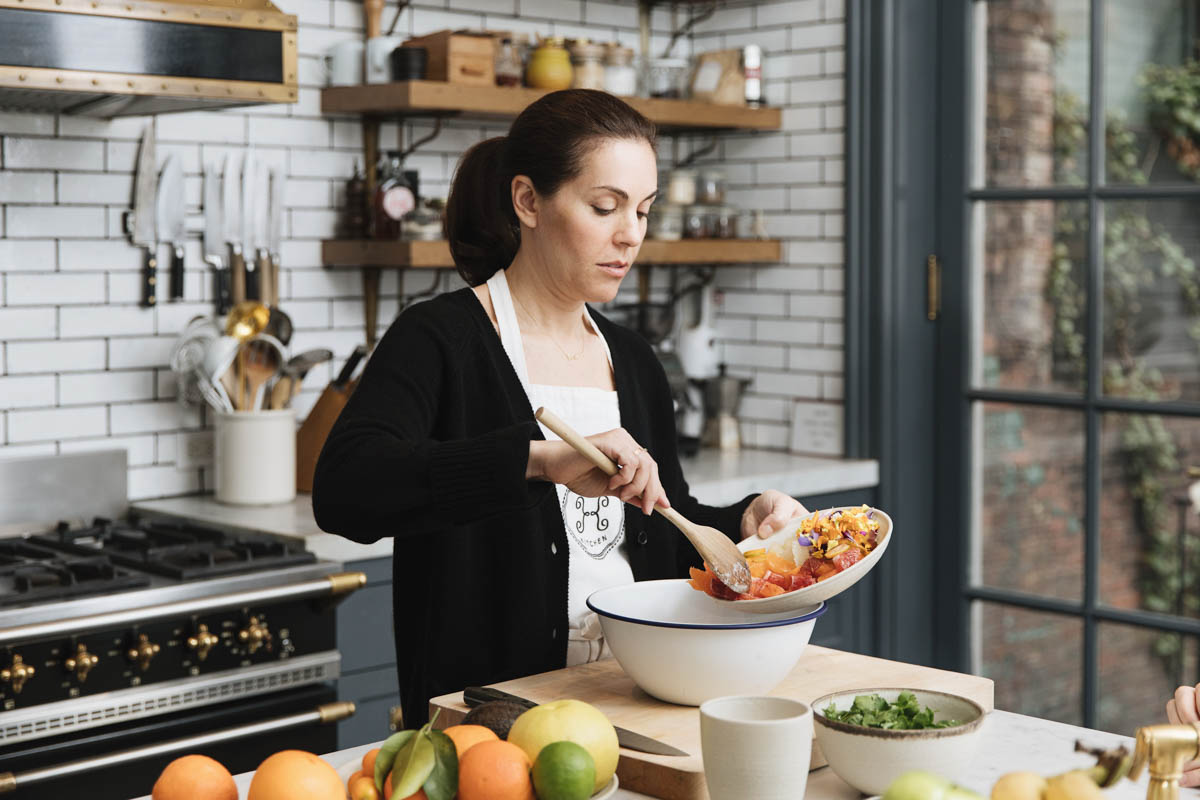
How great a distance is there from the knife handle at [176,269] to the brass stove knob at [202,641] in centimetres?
98

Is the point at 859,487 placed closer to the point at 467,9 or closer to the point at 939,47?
the point at 939,47

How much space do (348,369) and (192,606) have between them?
86 cm

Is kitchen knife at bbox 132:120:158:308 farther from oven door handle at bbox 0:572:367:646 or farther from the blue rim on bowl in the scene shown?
the blue rim on bowl

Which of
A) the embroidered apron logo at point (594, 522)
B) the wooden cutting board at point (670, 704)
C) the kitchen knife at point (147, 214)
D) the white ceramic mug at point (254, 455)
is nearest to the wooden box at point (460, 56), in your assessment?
the kitchen knife at point (147, 214)

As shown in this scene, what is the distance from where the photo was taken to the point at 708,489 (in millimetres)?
3504

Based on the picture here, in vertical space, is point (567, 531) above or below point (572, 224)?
below

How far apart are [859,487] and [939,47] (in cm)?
121

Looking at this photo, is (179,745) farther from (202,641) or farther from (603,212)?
(603,212)

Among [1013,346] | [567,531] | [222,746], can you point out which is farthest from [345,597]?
[1013,346]

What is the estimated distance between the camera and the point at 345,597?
111 inches

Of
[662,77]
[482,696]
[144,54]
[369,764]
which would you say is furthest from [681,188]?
[369,764]

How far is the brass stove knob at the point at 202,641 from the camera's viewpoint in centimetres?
260

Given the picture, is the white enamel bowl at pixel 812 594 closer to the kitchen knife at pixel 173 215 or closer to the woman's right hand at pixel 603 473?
the woman's right hand at pixel 603 473

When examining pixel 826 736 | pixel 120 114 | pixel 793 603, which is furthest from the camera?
pixel 120 114
